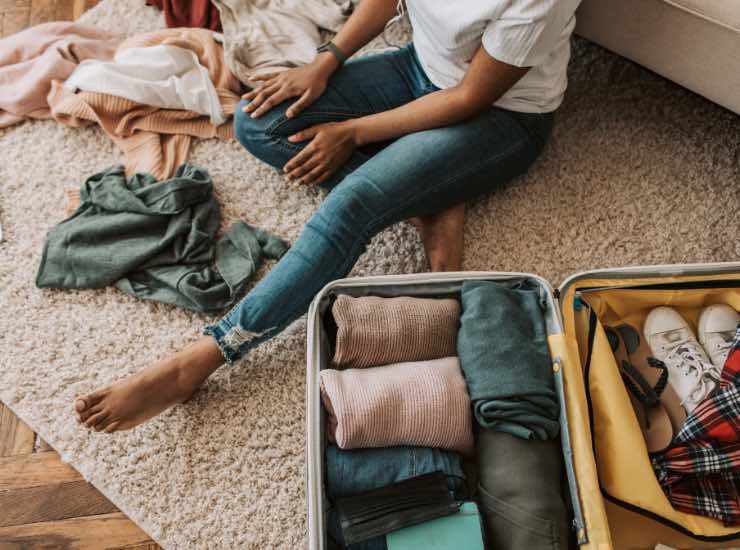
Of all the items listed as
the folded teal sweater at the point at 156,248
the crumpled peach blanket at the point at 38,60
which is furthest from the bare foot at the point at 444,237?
the crumpled peach blanket at the point at 38,60

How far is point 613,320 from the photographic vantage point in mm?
1003

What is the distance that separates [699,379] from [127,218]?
101 centimetres

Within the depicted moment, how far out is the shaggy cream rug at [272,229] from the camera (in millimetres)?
1035

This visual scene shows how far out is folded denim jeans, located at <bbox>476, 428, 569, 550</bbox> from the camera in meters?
0.80

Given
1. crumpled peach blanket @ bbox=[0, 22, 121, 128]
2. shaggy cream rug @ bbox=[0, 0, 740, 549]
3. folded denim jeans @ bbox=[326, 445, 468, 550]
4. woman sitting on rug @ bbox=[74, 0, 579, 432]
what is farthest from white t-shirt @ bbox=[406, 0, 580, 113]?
crumpled peach blanket @ bbox=[0, 22, 121, 128]

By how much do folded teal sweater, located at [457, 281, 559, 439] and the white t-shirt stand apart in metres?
0.34

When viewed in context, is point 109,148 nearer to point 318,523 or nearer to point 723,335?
point 318,523

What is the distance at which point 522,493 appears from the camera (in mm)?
816

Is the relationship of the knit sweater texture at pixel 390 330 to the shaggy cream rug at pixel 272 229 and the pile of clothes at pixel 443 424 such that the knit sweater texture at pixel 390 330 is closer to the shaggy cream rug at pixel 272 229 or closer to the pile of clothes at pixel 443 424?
the pile of clothes at pixel 443 424

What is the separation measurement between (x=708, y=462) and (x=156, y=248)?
0.95m

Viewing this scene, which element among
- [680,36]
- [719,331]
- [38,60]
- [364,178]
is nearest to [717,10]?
[680,36]

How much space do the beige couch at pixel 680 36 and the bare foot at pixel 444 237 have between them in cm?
43

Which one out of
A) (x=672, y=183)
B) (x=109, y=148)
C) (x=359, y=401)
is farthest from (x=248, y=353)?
(x=672, y=183)

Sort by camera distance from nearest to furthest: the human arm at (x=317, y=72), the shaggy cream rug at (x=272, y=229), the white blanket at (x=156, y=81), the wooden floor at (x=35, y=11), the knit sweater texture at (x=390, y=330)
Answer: the knit sweater texture at (x=390, y=330) → the shaggy cream rug at (x=272, y=229) → the human arm at (x=317, y=72) → the white blanket at (x=156, y=81) → the wooden floor at (x=35, y=11)
